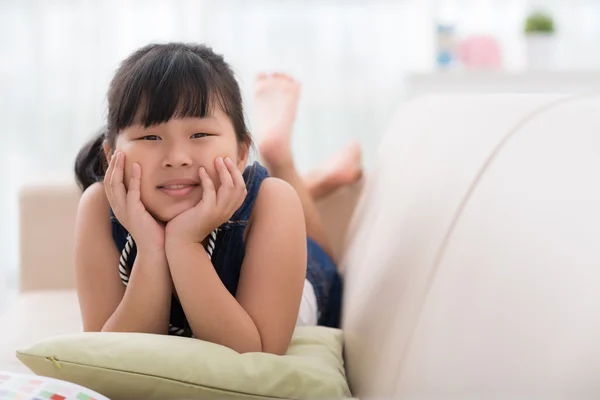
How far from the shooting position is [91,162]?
1.32 meters

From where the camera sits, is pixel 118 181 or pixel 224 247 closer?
pixel 118 181

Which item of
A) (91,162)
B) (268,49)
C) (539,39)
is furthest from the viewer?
(268,49)

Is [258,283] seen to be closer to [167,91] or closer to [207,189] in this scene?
[207,189]

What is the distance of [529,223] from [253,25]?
2.52m

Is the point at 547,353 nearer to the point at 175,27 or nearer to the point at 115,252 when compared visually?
the point at 115,252

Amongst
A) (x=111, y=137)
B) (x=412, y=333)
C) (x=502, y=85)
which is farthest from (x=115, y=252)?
(x=502, y=85)

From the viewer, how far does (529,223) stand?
2.44ft

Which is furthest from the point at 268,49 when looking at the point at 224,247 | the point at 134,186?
the point at 134,186

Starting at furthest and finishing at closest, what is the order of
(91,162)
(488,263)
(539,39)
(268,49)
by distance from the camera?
(268,49), (539,39), (91,162), (488,263)

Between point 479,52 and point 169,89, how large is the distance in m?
2.10

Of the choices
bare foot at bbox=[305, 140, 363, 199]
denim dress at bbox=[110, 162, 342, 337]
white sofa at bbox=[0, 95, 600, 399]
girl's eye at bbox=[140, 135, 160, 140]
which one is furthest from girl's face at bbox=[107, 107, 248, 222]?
bare foot at bbox=[305, 140, 363, 199]

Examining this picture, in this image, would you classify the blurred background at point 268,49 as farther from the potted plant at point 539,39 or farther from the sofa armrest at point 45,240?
the sofa armrest at point 45,240

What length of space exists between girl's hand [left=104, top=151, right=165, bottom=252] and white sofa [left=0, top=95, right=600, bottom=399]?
288 millimetres

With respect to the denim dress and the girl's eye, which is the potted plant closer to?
the denim dress
